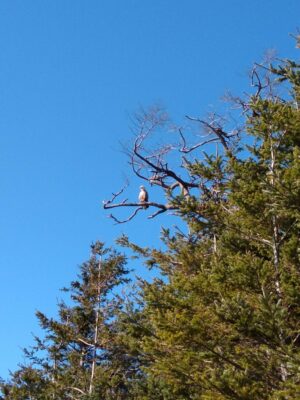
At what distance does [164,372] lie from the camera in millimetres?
8203

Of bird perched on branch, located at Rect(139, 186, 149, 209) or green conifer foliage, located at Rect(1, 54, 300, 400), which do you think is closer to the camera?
green conifer foliage, located at Rect(1, 54, 300, 400)

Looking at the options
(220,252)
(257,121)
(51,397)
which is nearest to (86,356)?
(51,397)

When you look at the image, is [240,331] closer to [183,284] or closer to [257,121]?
[183,284]

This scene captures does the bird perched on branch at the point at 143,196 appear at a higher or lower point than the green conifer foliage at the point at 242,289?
higher

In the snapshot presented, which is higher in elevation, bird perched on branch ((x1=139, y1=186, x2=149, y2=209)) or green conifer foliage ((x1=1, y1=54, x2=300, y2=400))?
bird perched on branch ((x1=139, y1=186, x2=149, y2=209))

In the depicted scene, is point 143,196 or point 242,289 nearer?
point 242,289

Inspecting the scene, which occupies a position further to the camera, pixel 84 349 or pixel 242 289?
pixel 84 349

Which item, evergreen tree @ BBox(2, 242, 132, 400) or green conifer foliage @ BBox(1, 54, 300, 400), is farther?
evergreen tree @ BBox(2, 242, 132, 400)

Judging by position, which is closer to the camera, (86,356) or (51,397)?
(51,397)

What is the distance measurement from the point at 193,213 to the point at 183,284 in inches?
65.5

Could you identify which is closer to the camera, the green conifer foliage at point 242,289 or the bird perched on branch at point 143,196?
the green conifer foliage at point 242,289

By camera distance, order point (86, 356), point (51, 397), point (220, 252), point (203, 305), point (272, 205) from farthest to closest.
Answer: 1. point (86, 356)
2. point (51, 397)
3. point (220, 252)
4. point (203, 305)
5. point (272, 205)

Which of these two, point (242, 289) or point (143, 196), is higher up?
point (143, 196)

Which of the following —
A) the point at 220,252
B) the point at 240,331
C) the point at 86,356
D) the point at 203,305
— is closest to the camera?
the point at 240,331
